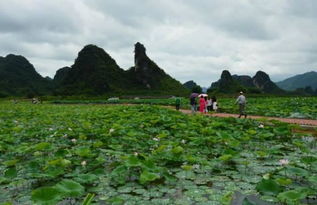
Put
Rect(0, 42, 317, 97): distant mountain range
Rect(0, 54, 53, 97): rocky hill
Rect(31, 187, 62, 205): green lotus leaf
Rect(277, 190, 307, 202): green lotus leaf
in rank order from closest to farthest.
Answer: Rect(31, 187, 62, 205): green lotus leaf < Rect(277, 190, 307, 202): green lotus leaf < Rect(0, 42, 317, 97): distant mountain range < Rect(0, 54, 53, 97): rocky hill

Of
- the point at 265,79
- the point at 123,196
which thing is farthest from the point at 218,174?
the point at 265,79

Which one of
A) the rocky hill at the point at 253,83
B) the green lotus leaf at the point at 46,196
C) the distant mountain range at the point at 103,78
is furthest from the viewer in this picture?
the rocky hill at the point at 253,83

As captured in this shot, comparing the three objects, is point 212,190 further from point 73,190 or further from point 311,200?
point 73,190

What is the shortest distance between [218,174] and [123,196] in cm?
129

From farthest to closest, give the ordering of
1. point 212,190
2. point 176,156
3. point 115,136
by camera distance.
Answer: point 115,136 < point 176,156 < point 212,190

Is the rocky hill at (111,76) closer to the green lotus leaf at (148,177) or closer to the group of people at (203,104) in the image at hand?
the group of people at (203,104)

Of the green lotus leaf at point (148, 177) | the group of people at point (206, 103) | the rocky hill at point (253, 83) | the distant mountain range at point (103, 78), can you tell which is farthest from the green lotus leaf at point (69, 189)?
the rocky hill at point (253, 83)

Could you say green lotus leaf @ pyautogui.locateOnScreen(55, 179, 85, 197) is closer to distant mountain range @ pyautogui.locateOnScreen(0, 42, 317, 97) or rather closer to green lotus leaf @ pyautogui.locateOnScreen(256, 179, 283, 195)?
green lotus leaf @ pyautogui.locateOnScreen(256, 179, 283, 195)

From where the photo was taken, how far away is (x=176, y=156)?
13.6 ft

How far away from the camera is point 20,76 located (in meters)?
79.1

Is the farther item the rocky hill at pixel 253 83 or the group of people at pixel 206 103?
the rocky hill at pixel 253 83

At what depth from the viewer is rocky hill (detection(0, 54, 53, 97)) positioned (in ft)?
240

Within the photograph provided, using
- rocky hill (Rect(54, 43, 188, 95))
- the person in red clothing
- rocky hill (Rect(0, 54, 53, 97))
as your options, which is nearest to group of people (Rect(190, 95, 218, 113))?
the person in red clothing

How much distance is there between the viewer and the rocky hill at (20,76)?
7314cm
